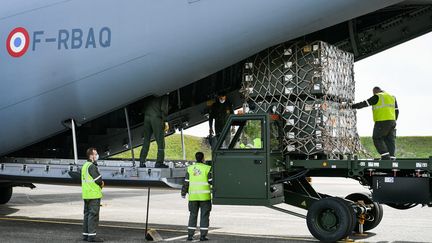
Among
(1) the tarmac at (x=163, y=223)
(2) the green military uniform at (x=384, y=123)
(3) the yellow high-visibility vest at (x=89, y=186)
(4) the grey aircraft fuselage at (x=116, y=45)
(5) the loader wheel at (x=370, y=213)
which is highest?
(4) the grey aircraft fuselage at (x=116, y=45)

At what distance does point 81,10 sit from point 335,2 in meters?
5.17

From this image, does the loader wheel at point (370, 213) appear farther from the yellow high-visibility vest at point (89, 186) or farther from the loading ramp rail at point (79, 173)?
the yellow high-visibility vest at point (89, 186)

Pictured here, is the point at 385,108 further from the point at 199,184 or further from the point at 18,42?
the point at 18,42

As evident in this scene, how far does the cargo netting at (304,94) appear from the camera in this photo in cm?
1138

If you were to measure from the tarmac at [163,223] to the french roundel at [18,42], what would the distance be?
351 centimetres

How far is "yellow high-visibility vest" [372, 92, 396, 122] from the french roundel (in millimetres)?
7542

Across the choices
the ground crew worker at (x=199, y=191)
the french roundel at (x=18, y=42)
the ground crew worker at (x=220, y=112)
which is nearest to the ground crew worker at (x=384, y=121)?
the ground crew worker at (x=220, y=112)

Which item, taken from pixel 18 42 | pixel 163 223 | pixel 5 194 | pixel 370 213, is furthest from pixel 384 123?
pixel 5 194

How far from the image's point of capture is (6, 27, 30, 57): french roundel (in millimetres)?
12320

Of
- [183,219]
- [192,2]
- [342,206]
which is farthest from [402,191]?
[183,219]

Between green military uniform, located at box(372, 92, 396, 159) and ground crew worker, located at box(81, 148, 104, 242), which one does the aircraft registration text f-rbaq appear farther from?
green military uniform, located at box(372, 92, 396, 159)

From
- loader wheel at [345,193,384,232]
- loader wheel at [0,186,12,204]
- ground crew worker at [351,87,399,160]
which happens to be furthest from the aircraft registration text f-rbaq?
loader wheel at [0,186,12,204]

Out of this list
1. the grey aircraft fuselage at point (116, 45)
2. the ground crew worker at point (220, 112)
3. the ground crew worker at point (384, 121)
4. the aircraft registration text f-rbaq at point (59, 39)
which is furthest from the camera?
the ground crew worker at point (220, 112)

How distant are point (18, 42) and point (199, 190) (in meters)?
5.11
